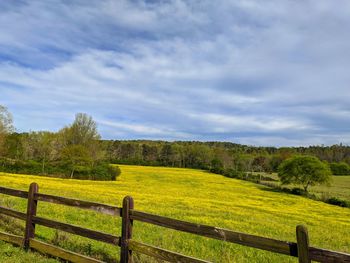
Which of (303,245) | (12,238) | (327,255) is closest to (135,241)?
(303,245)

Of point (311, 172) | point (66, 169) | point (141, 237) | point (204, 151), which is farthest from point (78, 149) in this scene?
point (204, 151)

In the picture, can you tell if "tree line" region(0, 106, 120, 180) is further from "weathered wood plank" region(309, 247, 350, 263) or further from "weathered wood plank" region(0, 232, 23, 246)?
"weathered wood plank" region(309, 247, 350, 263)

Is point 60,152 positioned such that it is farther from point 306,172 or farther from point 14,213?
point 14,213

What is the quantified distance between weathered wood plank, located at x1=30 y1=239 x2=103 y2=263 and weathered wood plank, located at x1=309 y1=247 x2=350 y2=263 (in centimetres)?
419

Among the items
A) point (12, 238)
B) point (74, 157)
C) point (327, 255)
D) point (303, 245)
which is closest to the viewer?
point (327, 255)

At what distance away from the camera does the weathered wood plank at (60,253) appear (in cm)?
771

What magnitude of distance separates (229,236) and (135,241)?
2.03 metres

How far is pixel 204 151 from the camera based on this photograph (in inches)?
6216

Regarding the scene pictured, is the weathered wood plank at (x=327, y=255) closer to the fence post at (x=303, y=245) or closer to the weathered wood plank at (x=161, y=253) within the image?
the fence post at (x=303, y=245)

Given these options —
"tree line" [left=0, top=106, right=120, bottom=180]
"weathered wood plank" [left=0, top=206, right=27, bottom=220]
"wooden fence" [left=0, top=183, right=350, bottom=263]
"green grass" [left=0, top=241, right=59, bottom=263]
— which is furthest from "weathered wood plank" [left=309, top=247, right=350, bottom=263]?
"tree line" [left=0, top=106, right=120, bottom=180]

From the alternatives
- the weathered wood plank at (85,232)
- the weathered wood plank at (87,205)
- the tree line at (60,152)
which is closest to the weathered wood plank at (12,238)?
the weathered wood plank at (85,232)

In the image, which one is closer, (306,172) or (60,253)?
(60,253)

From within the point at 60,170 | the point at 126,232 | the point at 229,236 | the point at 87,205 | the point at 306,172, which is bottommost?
the point at 60,170

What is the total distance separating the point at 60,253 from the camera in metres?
8.26
